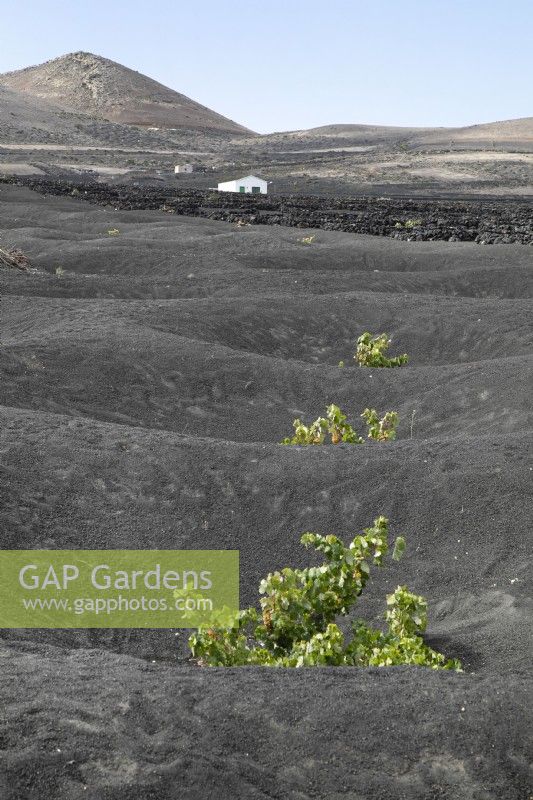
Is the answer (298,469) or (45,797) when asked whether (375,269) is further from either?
(45,797)

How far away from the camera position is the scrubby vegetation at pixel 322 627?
290 inches

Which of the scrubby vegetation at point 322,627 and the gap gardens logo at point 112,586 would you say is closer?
the scrubby vegetation at point 322,627

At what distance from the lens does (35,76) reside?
182375 millimetres

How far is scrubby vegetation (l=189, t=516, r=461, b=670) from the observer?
7367mm

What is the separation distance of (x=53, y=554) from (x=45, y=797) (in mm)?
4337

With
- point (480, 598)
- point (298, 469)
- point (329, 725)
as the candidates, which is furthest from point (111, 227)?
point (329, 725)

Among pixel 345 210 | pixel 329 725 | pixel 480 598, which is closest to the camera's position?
pixel 329 725

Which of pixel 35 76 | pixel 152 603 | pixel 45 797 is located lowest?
pixel 152 603

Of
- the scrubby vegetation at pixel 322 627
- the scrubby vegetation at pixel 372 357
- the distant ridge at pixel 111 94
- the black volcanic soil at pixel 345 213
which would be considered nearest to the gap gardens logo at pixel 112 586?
the scrubby vegetation at pixel 322 627

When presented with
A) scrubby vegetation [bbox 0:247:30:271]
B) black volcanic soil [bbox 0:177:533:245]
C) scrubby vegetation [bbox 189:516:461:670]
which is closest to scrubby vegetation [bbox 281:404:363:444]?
scrubby vegetation [bbox 189:516:461:670]

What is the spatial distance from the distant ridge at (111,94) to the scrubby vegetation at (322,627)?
15468cm

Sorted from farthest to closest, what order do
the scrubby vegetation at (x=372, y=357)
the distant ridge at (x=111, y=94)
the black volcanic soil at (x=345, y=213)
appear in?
the distant ridge at (x=111, y=94)
the black volcanic soil at (x=345, y=213)
the scrubby vegetation at (x=372, y=357)

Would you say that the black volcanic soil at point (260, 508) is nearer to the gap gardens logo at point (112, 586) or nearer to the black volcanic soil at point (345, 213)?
the gap gardens logo at point (112, 586)

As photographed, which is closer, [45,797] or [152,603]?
[45,797]
